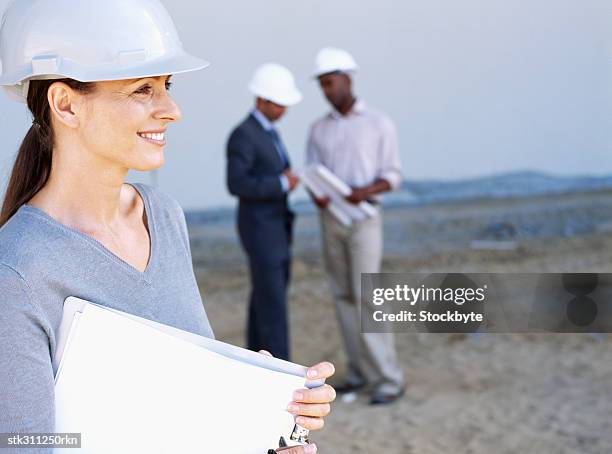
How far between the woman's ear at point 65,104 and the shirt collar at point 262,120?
3188 millimetres

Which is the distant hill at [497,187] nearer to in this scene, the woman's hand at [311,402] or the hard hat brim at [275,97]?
the hard hat brim at [275,97]

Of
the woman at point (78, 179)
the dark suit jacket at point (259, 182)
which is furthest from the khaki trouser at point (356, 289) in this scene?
the woman at point (78, 179)

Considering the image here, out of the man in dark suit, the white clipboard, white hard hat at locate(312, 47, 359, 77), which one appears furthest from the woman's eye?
white hard hat at locate(312, 47, 359, 77)

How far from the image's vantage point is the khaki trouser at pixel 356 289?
14.5 ft

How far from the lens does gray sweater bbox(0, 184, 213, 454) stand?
104cm

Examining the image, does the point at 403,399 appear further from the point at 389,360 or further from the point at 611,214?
the point at 611,214

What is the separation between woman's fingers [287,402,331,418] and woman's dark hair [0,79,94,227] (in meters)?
0.44

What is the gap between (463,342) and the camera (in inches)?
205

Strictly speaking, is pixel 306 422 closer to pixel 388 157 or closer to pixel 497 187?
pixel 388 157

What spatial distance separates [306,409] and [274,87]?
11.0 feet

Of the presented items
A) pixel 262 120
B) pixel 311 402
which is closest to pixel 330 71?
pixel 262 120

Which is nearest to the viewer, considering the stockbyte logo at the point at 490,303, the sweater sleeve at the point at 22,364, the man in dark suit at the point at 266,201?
the sweater sleeve at the point at 22,364

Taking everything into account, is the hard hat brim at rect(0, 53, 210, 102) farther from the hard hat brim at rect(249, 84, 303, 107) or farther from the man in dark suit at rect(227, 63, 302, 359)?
the hard hat brim at rect(249, 84, 303, 107)

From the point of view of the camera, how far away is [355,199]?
437 cm
